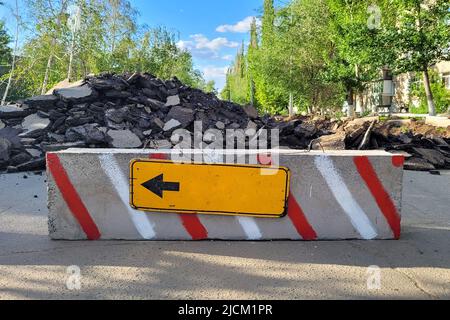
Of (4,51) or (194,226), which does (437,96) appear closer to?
(194,226)

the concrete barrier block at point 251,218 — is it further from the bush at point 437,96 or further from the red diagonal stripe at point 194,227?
the bush at point 437,96

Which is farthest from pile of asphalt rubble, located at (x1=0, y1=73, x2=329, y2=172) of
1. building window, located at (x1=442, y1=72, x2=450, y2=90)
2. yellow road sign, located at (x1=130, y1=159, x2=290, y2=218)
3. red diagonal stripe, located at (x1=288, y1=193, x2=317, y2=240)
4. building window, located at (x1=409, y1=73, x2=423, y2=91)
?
building window, located at (x1=442, y1=72, x2=450, y2=90)

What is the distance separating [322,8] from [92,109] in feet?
66.1

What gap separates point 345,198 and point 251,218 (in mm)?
942

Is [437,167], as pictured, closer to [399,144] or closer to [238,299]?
[399,144]

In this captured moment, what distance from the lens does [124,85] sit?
1343 centimetres

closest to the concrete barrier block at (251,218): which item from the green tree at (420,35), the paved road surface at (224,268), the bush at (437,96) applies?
the paved road surface at (224,268)

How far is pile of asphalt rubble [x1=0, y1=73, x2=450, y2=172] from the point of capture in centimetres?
987

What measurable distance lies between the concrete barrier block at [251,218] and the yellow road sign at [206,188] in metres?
0.09

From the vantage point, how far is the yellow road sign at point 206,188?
3.81 m

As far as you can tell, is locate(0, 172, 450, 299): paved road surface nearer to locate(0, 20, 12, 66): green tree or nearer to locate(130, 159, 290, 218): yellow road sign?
locate(130, 159, 290, 218): yellow road sign

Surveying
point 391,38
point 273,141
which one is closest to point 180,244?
point 273,141

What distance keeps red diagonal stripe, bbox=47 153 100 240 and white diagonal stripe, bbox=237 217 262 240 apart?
1.43 m

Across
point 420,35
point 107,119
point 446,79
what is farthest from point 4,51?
point 446,79
